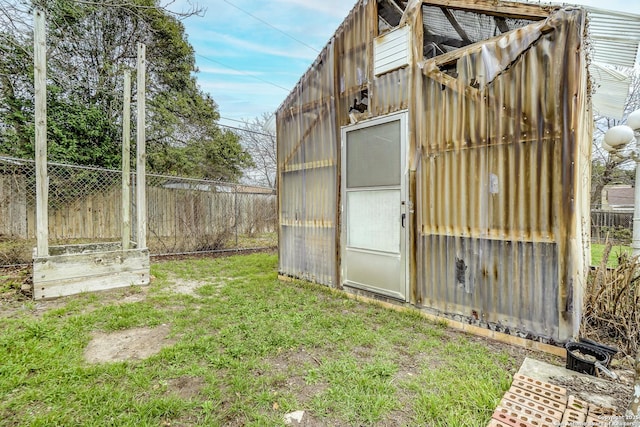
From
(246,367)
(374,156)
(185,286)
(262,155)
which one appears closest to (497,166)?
(374,156)

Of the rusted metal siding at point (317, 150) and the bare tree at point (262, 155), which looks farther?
the bare tree at point (262, 155)

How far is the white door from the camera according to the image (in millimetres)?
3199

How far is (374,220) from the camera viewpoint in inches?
137

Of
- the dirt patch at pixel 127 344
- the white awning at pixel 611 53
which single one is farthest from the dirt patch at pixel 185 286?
the white awning at pixel 611 53

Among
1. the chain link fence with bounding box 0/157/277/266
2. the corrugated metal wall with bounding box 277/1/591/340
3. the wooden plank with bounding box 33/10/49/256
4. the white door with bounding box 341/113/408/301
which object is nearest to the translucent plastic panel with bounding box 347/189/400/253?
the white door with bounding box 341/113/408/301

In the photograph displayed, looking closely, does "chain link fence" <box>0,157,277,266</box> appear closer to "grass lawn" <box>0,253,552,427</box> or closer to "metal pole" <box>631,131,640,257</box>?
"grass lawn" <box>0,253,552,427</box>

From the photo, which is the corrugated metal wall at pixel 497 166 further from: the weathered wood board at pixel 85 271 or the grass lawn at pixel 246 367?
the weathered wood board at pixel 85 271

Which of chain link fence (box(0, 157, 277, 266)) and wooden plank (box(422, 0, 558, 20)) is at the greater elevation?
wooden plank (box(422, 0, 558, 20))

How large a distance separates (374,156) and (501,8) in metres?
1.78

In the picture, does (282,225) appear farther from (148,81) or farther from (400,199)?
(148,81)

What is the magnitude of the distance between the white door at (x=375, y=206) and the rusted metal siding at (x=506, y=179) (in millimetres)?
239

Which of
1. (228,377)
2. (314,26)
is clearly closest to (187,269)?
(228,377)

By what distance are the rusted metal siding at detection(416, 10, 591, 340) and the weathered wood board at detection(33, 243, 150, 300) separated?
Result: 12.5ft

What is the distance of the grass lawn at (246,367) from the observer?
5.28 feet
